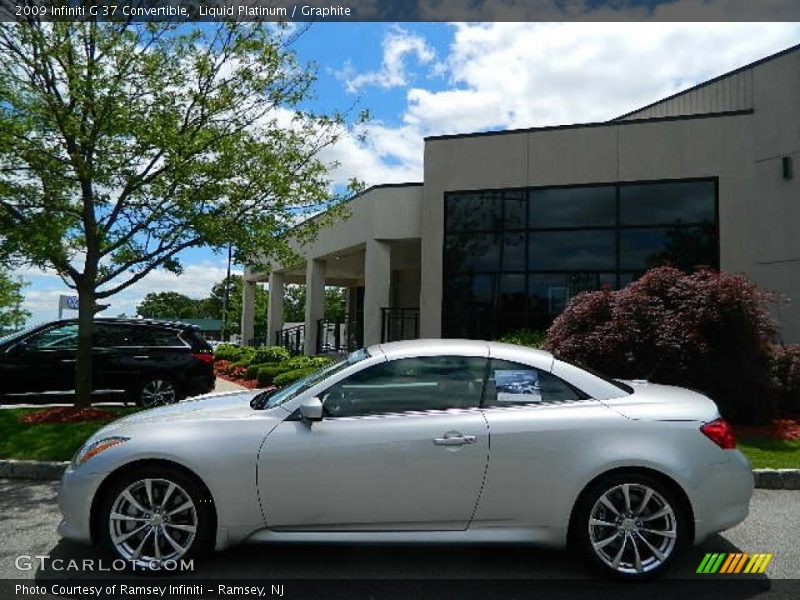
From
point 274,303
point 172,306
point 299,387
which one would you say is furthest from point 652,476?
point 172,306

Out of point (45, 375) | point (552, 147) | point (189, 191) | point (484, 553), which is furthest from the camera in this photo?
point (552, 147)

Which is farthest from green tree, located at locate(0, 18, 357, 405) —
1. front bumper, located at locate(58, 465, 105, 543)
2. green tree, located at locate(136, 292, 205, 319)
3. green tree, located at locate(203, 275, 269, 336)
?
green tree, located at locate(136, 292, 205, 319)

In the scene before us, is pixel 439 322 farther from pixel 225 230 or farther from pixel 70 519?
pixel 70 519

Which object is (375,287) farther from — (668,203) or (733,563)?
(733,563)

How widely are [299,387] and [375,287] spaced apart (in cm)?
1320

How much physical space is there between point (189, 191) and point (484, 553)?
269 inches

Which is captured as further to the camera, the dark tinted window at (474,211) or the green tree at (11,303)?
the green tree at (11,303)

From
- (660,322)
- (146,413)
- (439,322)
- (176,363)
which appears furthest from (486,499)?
(439,322)

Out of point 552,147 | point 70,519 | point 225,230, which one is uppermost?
point 552,147

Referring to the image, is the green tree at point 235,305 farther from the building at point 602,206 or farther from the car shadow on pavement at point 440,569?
the car shadow on pavement at point 440,569

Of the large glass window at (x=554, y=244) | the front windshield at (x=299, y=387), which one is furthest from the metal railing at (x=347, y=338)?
the front windshield at (x=299, y=387)

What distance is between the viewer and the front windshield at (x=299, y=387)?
14.6 feet

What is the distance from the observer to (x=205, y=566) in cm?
420

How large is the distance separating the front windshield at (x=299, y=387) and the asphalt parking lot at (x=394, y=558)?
0.94 meters
